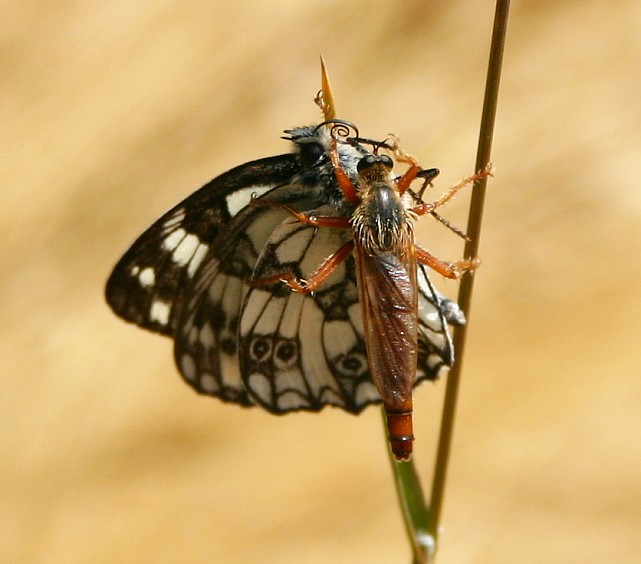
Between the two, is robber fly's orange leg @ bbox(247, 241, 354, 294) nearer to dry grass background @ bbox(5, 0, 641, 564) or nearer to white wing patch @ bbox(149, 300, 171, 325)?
white wing patch @ bbox(149, 300, 171, 325)

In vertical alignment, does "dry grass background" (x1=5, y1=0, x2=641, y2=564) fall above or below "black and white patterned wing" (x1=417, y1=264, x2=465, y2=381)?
above

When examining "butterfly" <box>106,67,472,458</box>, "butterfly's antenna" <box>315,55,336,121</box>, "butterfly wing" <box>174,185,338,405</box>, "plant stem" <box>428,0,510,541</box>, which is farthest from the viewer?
"butterfly wing" <box>174,185,338,405</box>

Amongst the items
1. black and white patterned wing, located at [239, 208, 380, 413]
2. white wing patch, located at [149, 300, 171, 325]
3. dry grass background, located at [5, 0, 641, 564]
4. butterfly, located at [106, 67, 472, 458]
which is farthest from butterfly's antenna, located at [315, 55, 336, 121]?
dry grass background, located at [5, 0, 641, 564]

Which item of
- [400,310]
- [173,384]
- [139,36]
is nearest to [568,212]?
[173,384]

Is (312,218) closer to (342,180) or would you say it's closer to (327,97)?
(342,180)

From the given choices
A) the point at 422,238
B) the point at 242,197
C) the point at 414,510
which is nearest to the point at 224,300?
the point at 242,197

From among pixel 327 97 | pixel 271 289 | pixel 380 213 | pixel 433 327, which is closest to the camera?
pixel 327 97
